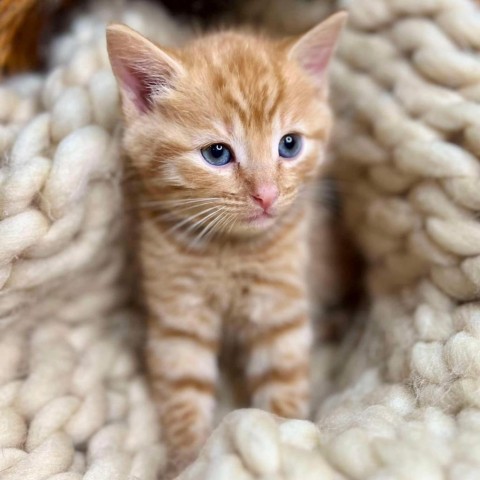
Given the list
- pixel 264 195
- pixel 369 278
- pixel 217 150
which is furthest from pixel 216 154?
pixel 369 278

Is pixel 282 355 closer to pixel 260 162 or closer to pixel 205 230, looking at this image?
pixel 205 230

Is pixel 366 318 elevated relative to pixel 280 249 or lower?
lower

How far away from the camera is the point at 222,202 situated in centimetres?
109

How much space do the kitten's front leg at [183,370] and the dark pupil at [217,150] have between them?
0.31 m

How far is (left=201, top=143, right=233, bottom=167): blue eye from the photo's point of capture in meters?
1.11

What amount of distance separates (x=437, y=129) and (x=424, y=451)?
0.60m

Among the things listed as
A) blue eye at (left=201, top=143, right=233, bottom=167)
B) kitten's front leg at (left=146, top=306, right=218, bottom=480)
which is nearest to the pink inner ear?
blue eye at (left=201, top=143, right=233, bottom=167)

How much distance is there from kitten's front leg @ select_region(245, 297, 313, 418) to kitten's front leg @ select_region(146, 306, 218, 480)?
92 mm

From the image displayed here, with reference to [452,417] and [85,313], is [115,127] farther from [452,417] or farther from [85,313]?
[452,417]

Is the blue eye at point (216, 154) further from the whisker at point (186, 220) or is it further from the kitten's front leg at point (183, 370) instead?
the kitten's front leg at point (183, 370)

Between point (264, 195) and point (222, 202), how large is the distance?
0.25ft

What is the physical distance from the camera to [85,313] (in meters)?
1.31

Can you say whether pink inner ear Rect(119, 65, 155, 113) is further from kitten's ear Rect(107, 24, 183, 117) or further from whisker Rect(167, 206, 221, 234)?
whisker Rect(167, 206, 221, 234)

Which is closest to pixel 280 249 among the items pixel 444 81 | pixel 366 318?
pixel 366 318
